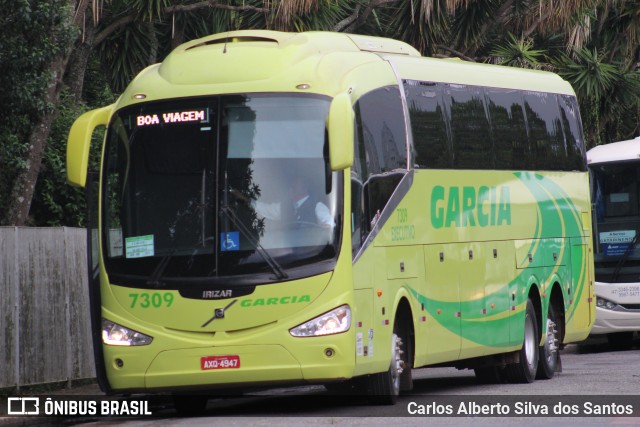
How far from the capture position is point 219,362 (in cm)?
1294

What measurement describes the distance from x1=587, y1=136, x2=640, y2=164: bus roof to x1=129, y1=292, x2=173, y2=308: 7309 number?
12648 mm

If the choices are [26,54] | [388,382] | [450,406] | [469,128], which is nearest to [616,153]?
[469,128]

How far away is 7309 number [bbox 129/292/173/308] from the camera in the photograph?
13.1m

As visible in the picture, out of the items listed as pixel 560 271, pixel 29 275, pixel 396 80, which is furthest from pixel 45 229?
pixel 560 271

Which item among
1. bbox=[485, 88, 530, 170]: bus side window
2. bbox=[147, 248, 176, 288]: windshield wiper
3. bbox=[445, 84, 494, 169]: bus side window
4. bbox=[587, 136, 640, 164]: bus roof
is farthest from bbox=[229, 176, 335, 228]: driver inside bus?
bbox=[587, 136, 640, 164]: bus roof

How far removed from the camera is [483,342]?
53.8 ft

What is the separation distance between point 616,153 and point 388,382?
11.4 metres

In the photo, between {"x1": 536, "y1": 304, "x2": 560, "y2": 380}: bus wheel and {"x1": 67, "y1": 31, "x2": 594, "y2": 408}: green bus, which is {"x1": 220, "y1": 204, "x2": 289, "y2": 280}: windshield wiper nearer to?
{"x1": 67, "y1": 31, "x2": 594, "y2": 408}: green bus

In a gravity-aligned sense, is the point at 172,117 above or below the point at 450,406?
above

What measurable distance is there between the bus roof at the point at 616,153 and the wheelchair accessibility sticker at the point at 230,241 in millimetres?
12410

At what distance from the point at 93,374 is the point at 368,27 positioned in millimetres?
12484

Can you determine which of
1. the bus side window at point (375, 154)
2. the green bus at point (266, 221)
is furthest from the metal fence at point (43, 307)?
the bus side window at point (375, 154)

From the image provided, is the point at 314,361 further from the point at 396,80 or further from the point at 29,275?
the point at 29,275

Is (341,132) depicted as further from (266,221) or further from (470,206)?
(470,206)
